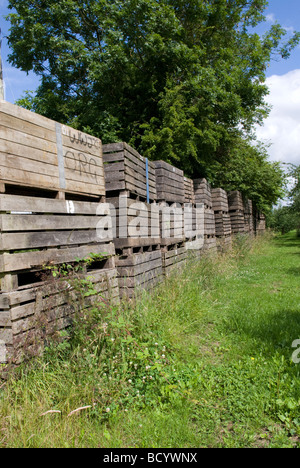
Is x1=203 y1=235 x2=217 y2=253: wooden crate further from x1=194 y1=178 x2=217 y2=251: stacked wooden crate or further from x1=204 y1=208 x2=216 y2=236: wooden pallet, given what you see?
x1=204 y1=208 x2=216 y2=236: wooden pallet

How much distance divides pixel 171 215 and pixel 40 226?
3821 millimetres

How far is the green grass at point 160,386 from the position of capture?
2.42 metres

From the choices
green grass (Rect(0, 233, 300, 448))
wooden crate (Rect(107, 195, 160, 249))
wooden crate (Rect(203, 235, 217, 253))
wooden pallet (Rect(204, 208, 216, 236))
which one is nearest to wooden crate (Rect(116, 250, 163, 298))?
wooden crate (Rect(107, 195, 160, 249))

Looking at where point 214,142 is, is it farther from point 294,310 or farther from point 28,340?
point 28,340

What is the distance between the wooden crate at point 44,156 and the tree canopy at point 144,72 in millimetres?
6637

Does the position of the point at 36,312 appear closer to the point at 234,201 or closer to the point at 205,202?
the point at 205,202

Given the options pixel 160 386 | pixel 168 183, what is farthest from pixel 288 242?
pixel 160 386

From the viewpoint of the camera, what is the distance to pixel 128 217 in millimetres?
4695

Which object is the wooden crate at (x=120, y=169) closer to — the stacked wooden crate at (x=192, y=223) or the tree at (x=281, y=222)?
the stacked wooden crate at (x=192, y=223)

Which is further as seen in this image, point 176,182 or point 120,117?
point 120,117

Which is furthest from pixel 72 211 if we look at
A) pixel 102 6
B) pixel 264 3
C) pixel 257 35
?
pixel 264 3

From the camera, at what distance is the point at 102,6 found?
37.4 ft
